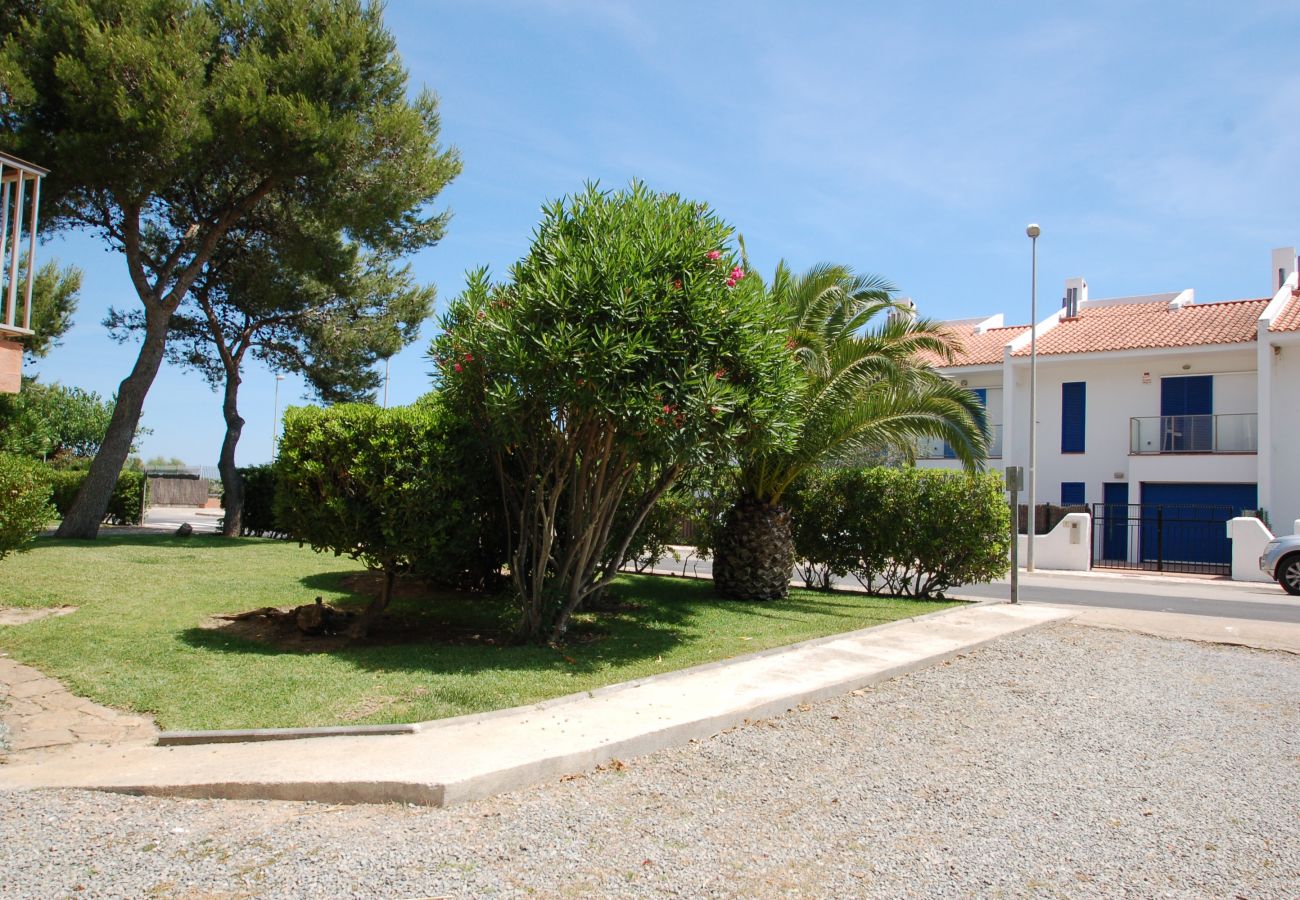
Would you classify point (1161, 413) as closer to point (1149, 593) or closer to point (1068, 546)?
point (1068, 546)

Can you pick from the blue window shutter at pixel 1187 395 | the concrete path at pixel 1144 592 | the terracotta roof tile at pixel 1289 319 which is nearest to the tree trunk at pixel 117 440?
the concrete path at pixel 1144 592

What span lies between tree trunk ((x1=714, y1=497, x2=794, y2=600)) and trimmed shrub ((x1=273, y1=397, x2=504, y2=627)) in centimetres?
517

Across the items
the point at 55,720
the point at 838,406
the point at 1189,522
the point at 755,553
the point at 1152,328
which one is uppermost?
the point at 1152,328

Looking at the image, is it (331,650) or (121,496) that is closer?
(331,650)

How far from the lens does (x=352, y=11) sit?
54.7ft

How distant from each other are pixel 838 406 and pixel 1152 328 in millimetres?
20486

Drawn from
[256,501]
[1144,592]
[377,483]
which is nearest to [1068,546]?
[1144,592]

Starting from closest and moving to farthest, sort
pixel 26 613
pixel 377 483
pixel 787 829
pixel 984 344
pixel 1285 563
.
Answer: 1. pixel 787 829
2. pixel 377 483
3. pixel 26 613
4. pixel 1285 563
5. pixel 984 344

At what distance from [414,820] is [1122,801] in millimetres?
3835

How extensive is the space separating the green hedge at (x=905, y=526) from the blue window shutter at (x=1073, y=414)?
1592 centimetres

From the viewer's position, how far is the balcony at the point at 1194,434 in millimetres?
24844

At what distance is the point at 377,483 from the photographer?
7.86 m

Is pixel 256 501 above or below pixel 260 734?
above

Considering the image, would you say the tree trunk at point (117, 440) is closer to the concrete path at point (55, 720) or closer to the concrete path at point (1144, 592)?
the concrete path at point (1144, 592)
